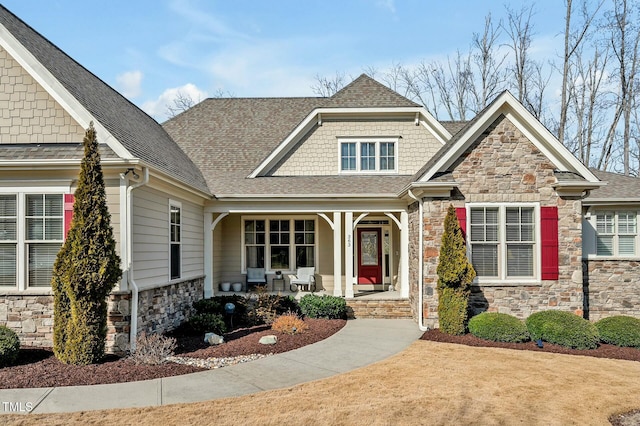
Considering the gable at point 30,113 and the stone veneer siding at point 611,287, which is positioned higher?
the gable at point 30,113

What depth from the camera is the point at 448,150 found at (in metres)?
11.3

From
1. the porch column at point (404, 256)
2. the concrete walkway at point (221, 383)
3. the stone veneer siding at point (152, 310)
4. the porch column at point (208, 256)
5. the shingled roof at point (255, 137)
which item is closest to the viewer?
the concrete walkway at point (221, 383)

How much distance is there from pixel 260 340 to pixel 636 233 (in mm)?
→ 11281

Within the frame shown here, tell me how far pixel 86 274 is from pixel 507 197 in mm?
9414

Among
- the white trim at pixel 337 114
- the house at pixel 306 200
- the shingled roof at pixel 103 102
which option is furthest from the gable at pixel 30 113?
the white trim at pixel 337 114

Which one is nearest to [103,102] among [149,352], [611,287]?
[149,352]

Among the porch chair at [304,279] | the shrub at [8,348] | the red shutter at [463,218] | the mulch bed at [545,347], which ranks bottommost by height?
the mulch bed at [545,347]

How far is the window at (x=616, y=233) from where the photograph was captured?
1334 centimetres

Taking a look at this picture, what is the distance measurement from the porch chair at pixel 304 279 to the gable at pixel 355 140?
321 cm

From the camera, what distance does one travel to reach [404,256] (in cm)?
1344

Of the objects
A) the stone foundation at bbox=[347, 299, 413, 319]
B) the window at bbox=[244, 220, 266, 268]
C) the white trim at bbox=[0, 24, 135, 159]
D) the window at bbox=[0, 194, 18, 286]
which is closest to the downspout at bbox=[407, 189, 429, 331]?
the stone foundation at bbox=[347, 299, 413, 319]

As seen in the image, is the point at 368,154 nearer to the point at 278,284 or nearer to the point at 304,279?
the point at 304,279

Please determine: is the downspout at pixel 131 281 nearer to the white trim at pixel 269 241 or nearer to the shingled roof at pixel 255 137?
the shingled roof at pixel 255 137

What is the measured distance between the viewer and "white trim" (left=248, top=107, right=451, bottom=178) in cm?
1484
